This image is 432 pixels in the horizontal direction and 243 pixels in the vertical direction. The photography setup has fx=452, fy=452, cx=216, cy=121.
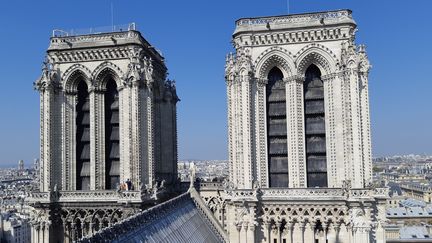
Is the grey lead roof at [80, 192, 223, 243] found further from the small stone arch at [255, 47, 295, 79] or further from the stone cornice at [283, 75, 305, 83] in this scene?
the stone cornice at [283, 75, 305, 83]

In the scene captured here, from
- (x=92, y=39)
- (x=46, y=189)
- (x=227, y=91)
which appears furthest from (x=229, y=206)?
(x=92, y=39)

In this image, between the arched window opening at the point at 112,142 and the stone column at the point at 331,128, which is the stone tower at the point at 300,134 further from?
the arched window opening at the point at 112,142

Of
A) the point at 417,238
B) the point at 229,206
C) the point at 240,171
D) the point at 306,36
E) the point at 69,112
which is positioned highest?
the point at 306,36

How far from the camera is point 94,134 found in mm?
36781

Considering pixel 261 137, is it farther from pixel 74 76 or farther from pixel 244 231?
pixel 74 76

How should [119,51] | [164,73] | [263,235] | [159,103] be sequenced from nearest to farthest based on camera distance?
[263,235], [119,51], [159,103], [164,73]

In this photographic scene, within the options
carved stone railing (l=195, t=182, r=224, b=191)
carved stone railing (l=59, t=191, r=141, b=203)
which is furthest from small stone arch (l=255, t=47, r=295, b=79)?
carved stone railing (l=59, t=191, r=141, b=203)

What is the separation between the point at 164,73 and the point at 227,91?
37.8ft

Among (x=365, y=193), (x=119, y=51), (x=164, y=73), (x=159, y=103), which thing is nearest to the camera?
(x=365, y=193)

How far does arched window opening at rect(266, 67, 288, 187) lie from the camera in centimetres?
3412

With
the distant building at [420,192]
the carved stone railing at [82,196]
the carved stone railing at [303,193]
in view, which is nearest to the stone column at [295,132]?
the carved stone railing at [303,193]

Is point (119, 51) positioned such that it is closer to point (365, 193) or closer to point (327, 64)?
point (327, 64)

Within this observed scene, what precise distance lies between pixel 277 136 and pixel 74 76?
17.5 metres

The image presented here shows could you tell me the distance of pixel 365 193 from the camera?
3072 cm
